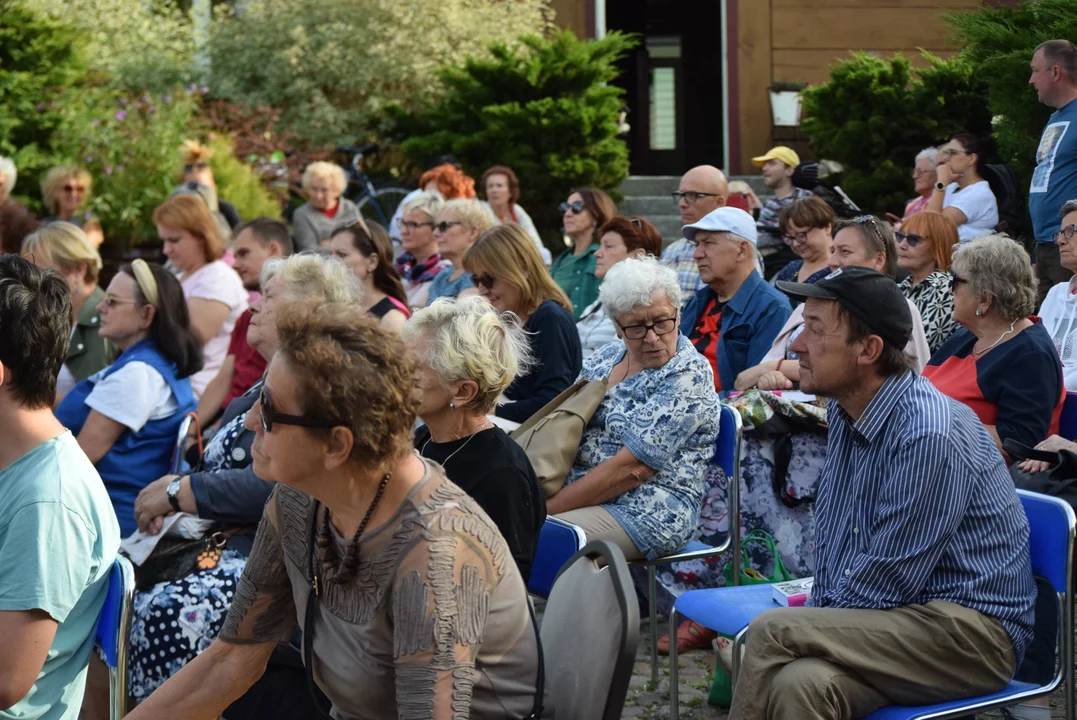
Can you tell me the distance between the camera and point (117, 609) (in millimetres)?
2568

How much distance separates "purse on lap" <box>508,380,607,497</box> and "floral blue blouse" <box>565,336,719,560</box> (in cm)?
9

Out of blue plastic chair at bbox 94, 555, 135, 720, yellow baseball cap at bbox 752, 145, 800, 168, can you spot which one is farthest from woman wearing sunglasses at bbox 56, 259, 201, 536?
yellow baseball cap at bbox 752, 145, 800, 168

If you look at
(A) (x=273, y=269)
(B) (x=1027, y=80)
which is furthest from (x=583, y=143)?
(A) (x=273, y=269)

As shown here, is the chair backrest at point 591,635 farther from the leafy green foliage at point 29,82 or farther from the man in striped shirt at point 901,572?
the leafy green foliage at point 29,82

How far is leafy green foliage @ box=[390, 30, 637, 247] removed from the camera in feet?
37.3

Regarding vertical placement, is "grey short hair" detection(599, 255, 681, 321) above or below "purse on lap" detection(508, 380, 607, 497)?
above

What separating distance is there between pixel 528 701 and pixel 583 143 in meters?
9.75

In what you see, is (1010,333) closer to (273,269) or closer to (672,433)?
(672,433)

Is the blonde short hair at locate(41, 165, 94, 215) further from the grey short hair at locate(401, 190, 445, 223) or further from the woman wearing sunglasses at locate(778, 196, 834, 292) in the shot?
the woman wearing sunglasses at locate(778, 196, 834, 292)

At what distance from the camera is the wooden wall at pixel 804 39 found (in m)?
13.0

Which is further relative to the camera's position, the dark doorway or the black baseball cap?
the dark doorway

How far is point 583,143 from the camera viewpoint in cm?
1152

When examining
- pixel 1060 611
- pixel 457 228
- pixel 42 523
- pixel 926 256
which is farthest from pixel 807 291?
pixel 457 228

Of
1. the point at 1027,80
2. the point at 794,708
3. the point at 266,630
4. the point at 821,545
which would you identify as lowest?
the point at 794,708
